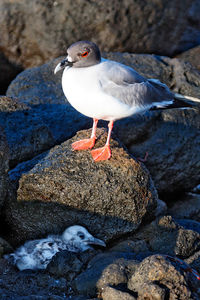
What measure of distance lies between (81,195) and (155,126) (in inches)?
98.8

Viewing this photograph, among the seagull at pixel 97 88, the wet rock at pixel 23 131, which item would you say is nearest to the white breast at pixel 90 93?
the seagull at pixel 97 88

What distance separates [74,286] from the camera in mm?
4266

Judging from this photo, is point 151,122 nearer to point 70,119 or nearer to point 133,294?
point 70,119

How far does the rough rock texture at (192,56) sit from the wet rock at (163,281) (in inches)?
226

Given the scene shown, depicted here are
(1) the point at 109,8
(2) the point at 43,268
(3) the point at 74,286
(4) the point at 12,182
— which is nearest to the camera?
(3) the point at 74,286

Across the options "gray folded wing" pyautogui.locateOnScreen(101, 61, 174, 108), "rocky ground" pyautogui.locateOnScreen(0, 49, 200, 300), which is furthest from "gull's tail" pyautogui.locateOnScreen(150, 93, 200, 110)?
"rocky ground" pyautogui.locateOnScreen(0, 49, 200, 300)

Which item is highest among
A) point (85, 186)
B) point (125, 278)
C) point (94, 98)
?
point (94, 98)

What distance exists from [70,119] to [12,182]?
167 centimetres

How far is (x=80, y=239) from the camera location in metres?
4.77

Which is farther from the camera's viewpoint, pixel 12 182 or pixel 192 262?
pixel 12 182

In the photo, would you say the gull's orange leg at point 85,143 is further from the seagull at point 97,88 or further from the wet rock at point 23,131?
the wet rock at point 23,131

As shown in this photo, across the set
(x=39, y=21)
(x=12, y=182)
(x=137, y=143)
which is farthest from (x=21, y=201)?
(x=39, y=21)

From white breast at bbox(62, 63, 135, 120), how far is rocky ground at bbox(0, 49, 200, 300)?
1.66 ft

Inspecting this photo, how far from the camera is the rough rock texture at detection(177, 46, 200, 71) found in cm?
895
